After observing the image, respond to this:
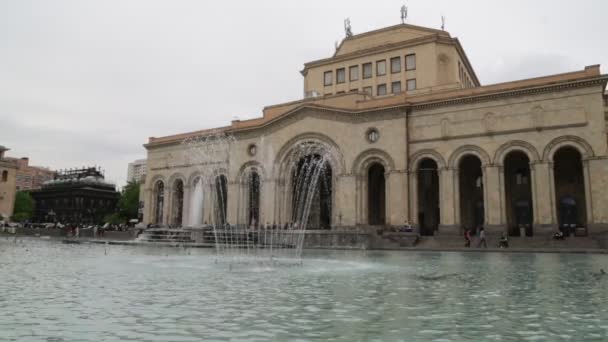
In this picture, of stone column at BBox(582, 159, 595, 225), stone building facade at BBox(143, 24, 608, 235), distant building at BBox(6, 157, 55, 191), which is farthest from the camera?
distant building at BBox(6, 157, 55, 191)

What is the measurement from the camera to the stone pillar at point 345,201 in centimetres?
3675

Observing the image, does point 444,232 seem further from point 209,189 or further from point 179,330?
point 179,330

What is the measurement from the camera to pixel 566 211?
34.8 m

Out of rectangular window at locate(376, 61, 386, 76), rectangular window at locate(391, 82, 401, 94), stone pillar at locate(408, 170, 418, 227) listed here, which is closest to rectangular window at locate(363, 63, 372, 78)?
rectangular window at locate(376, 61, 386, 76)

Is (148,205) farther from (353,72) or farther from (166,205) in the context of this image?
(353,72)

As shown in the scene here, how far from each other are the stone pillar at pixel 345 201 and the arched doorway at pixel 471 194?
892 cm

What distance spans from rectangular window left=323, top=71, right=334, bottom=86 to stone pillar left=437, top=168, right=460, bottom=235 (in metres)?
16.5

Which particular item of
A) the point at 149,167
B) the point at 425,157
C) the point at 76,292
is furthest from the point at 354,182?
the point at 76,292

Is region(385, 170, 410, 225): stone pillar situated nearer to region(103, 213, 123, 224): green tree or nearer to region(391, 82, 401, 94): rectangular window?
region(391, 82, 401, 94): rectangular window

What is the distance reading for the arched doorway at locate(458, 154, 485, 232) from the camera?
38094 millimetres

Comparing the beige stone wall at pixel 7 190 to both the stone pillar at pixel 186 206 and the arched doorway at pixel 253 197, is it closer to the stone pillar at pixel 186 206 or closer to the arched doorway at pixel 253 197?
the stone pillar at pixel 186 206

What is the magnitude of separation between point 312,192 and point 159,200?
19611 millimetres

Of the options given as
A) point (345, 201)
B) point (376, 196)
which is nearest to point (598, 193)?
point (376, 196)

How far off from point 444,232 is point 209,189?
79.3ft
